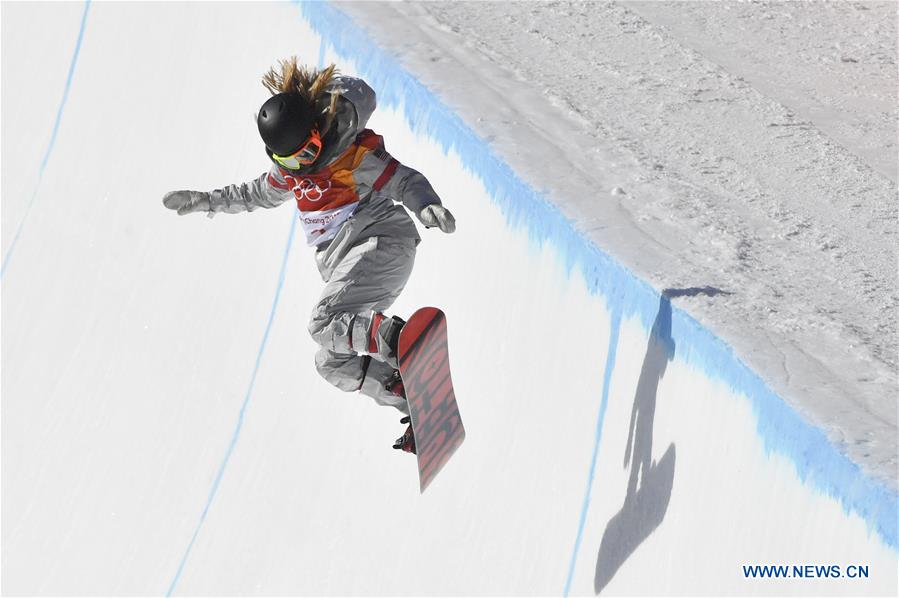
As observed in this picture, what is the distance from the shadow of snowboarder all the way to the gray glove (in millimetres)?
660

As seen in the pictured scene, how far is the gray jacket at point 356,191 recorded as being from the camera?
152 inches

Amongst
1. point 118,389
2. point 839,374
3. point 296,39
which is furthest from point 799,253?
point 118,389

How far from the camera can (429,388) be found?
13.3 ft

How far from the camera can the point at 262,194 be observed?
168 inches

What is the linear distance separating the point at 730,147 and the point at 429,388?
1.63 metres

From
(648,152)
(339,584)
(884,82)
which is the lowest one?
(339,584)

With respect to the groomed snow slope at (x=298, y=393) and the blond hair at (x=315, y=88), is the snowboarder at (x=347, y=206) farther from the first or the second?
the groomed snow slope at (x=298, y=393)

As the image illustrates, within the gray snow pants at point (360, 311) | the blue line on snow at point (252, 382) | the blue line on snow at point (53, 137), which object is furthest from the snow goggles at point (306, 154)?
the blue line on snow at point (53, 137)

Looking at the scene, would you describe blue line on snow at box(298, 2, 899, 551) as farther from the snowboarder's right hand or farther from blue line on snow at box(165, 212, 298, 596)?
the snowboarder's right hand

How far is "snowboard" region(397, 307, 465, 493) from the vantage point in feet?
12.7

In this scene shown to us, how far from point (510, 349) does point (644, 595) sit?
4.00ft

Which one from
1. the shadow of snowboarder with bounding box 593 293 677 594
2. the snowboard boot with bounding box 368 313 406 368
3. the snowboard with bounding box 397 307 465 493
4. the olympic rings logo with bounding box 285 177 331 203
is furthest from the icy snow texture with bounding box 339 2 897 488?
the olympic rings logo with bounding box 285 177 331 203

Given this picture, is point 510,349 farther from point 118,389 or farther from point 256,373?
point 118,389

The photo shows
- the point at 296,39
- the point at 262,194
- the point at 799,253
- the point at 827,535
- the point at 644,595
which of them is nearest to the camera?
the point at 827,535
